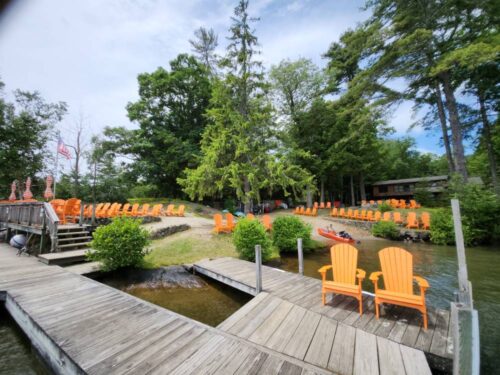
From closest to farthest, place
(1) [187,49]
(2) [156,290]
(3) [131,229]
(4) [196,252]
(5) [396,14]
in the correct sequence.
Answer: (2) [156,290] < (3) [131,229] < (4) [196,252] < (5) [396,14] < (1) [187,49]

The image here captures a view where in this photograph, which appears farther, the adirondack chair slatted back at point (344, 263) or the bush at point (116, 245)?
the bush at point (116, 245)

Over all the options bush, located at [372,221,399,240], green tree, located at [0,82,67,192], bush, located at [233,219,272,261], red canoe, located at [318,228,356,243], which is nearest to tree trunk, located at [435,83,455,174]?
bush, located at [372,221,399,240]

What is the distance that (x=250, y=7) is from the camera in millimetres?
12383

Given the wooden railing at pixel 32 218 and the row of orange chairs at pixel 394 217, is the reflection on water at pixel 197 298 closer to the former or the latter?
the wooden railing at pixel 32 218

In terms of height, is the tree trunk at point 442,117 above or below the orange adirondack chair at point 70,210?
above

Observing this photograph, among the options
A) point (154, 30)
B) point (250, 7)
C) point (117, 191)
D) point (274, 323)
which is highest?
point (250, 7)

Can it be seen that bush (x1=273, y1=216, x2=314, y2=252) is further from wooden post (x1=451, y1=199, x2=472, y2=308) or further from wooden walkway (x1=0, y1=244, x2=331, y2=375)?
wooden post (x1=451, y1=199, x2=472, y2=308)

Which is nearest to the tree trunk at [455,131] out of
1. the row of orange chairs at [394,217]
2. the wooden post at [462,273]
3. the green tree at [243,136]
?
the row of orange chairs at [394,217]

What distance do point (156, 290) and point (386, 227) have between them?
42.3ft

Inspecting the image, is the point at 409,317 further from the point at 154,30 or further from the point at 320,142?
the point at 320,142

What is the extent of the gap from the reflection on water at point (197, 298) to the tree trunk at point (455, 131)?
1574 centimetres

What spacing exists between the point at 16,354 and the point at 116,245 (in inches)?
112

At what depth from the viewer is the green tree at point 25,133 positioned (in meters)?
18.0

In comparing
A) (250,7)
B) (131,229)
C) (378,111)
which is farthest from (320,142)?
(131,229)
